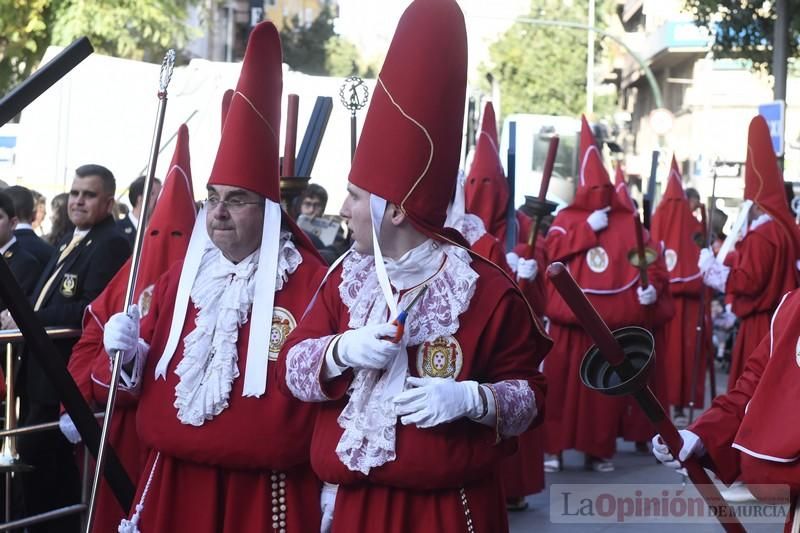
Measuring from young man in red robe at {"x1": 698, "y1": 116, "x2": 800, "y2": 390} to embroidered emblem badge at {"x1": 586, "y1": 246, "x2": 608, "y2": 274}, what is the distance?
106cm

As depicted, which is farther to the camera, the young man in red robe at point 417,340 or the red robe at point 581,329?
the red robe at point 581,329

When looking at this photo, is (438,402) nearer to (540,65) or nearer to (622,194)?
(622,194)

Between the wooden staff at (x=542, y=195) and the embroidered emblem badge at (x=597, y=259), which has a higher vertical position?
the wooden staff at (x=542, y=195)

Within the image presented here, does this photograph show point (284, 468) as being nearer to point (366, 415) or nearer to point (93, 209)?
point (366, 415)

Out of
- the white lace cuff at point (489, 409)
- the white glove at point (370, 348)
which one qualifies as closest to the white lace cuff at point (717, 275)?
the white lace cuff at point (489, 409)

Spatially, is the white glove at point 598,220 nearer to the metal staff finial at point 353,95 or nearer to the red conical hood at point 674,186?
the red conical hood at point 674,186

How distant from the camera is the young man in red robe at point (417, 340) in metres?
3.94

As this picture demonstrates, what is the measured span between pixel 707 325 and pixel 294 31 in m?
36.7

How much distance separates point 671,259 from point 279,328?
30.2ft

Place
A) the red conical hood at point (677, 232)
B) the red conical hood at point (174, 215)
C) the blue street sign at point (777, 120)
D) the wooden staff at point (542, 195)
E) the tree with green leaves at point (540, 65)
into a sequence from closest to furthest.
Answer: the red conical hood at point (174, 215) → the wooden staff at point (542, 195) → the red conical hood at point (677, 232) → the blue street sign at point (777, 120) → the tree with green leaves at point (540, 65)

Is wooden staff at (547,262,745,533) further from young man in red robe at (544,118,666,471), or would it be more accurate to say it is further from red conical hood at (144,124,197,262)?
young man in red robe at (544,118,666,471)

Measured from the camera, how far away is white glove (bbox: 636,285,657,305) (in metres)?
10.3

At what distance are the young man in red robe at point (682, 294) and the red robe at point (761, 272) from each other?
8.97ft

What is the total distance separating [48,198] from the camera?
15.5 metres
